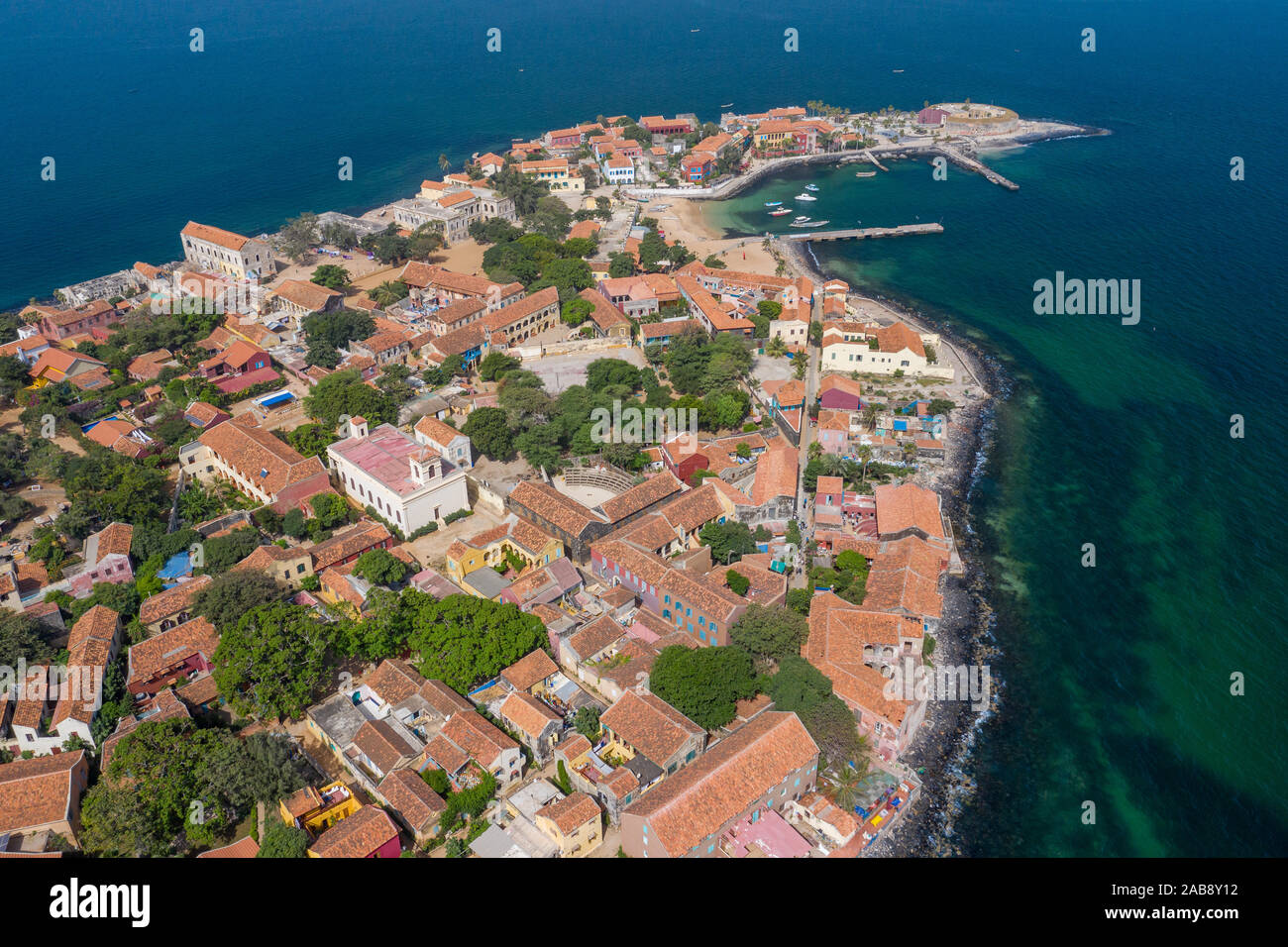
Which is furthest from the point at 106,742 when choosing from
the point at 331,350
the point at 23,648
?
the point at 331,350

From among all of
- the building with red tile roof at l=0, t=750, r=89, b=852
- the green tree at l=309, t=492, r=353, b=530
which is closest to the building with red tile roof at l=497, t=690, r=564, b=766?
the building with red tile roof at l=0, t=750, r=89, b=852

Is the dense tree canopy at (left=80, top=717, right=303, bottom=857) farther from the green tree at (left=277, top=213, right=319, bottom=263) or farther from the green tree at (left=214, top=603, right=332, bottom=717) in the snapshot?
the green tree at (left=277, top=213, right=319, bottom=263)

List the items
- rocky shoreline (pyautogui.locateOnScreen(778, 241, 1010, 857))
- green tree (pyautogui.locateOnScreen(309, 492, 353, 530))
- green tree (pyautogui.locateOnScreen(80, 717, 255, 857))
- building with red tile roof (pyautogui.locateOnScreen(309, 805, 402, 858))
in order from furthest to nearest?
green tree (pyautogui.locateOnScreen(309, 492, 353, 530))
rocky shoreline (pyautogui.locateOnScreen(778, 241, 1010, 857))
green tree (pyautogui.locateOnScreen(80, 717, 255, 857))
building with red tile roof (pyautogui.locateOnScreen(309, 805, 402, 858))

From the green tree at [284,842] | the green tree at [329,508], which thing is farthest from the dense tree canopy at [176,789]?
the green tree at [329,508]

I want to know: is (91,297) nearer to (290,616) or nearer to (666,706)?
(290,616)

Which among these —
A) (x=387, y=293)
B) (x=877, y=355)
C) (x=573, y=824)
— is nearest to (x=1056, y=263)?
(x=877, y=355)

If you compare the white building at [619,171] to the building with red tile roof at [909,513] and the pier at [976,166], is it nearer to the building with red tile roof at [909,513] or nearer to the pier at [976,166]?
the pier at [976,166]
